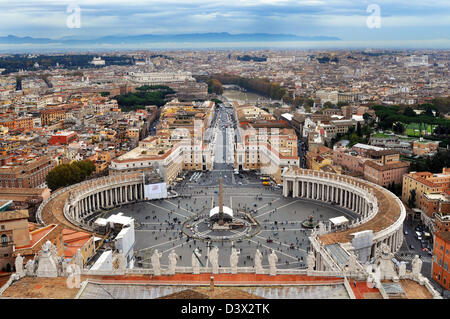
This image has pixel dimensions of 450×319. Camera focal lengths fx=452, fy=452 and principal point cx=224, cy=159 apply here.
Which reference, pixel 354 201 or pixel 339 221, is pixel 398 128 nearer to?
pixel 354 201

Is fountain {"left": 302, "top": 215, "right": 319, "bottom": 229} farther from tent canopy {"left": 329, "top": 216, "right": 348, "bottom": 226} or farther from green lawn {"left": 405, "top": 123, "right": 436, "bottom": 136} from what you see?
green lawn {"left": 405, "top": 123, "right": 436, "bottom": 136}

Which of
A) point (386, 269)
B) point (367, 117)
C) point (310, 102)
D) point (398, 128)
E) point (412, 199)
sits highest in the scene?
point (310, 102)

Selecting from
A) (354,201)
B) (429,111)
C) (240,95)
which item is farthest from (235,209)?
(240,95)

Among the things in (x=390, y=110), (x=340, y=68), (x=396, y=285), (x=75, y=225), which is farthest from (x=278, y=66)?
(x=396, y=285)

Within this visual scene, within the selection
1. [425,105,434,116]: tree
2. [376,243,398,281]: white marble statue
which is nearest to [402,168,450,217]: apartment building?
[376,243,398,281]: white marble statue

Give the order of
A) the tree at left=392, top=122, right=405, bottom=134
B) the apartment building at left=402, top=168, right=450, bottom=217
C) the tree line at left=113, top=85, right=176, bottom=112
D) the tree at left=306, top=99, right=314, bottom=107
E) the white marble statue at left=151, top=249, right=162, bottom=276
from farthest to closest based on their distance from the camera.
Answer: the tree at left=306, top=99, right=314, bottom=107 < the tree line at left=113, top=85, right=176, bottom=112 < the tree at left=392, top=122, right=405, bottom=134 < the apartment building at left=402, top=168, right=450, bottom=217 < the white marble statue at left=151, top=249, right=162, bottom=276

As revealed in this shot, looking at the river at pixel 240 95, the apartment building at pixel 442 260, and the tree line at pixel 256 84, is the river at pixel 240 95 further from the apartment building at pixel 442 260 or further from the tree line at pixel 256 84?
the apartment building at pixel 442 260

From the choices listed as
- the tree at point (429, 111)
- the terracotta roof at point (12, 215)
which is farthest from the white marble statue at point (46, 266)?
the tree at point (429, 111)

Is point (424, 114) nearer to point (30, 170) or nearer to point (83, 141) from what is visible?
point (83, 141)
